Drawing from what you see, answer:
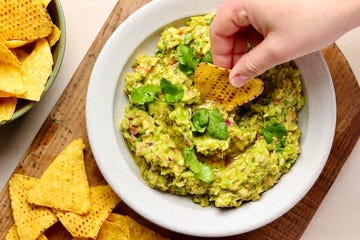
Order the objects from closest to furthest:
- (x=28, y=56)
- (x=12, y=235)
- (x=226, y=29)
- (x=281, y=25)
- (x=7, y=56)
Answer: (x=281, y=25) → (x=226, y=29) → (x=7, y=56) → (x=28, y=56) → (x=12, y=235)

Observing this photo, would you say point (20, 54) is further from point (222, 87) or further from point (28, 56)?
point (222, 87)

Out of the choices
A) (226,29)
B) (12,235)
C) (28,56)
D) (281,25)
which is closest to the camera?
(281,25)

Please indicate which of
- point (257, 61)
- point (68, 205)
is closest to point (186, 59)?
point (257, 61)

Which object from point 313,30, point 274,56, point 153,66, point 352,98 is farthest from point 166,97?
point 352,98

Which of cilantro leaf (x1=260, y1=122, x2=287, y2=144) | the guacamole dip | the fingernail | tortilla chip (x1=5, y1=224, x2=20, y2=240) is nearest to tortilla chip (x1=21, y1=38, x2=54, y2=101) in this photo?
the guacamole dip

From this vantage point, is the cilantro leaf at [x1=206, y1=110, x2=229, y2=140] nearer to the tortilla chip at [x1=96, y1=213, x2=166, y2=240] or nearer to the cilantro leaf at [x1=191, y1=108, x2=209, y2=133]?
the cilantro leaf at [x1=191, y1=108, x2=209, y2=133]

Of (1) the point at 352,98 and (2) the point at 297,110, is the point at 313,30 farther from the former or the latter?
(1) the point at 352,98
